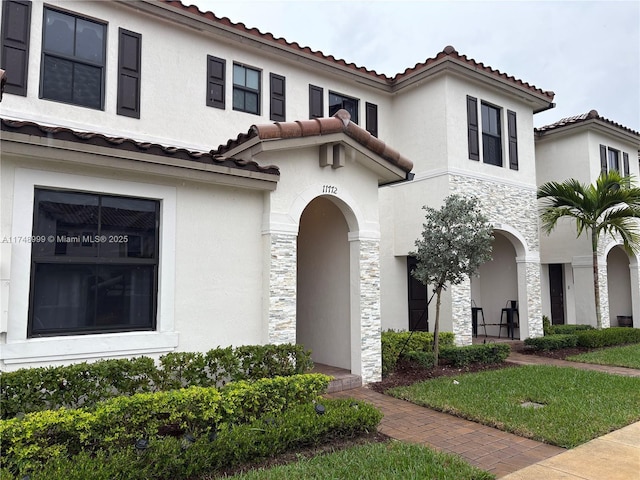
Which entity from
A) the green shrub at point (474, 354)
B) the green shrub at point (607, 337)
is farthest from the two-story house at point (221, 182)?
the green shrub at point (607, 337)

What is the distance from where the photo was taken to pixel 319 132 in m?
7.96

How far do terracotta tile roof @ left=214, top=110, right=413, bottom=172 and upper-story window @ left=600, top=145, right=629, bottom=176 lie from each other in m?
12.3

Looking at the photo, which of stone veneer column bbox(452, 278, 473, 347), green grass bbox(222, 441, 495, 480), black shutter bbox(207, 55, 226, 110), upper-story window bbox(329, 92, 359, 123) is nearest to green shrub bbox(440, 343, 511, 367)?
stone veneer column bbox(452, 278, 473, 347)

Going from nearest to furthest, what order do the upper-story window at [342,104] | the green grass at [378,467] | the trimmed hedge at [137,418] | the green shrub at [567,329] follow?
the trimmed hedge at [137,418] < the green grass at [378,467] < the upper-story window at [342,104] < the green shrub at [567,329]

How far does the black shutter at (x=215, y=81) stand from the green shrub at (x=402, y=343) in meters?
6.83

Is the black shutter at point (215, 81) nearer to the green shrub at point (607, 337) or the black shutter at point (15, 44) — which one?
the black shutter at point (15, 44)

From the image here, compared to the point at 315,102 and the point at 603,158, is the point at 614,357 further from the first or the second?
the point at 315,102

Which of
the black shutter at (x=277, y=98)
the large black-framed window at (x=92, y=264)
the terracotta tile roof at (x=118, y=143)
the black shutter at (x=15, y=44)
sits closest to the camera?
the terracotta tile roof at (x=118, y=143)

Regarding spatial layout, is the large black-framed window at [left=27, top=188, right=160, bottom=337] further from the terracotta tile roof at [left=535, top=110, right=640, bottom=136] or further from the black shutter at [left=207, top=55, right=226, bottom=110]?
the terracotta tile roof at [left=535, top=110, right=640, bottom=136]

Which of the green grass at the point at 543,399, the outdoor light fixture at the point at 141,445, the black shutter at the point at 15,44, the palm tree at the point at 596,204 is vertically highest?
the black shutter at the point at 15,44

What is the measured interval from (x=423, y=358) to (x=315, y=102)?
292 inches

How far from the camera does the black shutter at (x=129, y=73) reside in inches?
374

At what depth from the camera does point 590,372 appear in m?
9.90

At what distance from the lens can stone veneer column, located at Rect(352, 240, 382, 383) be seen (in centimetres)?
878
